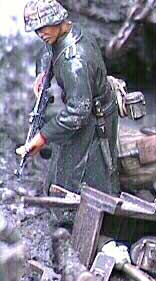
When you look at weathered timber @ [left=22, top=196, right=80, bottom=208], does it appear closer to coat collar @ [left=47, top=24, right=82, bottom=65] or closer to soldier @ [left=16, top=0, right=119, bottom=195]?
soldier @ [left=16, top=0, right=119, bottom=195]

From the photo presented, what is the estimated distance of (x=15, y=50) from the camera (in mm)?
7184

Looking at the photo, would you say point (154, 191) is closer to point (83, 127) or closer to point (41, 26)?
point (83, 127)

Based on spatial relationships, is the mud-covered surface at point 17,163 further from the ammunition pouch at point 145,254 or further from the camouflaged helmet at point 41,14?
the camouflaged helmet at point 41,14

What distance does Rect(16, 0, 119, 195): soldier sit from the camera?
4.80m

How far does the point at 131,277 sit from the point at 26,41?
3075mm

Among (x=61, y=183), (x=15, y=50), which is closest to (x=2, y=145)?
(x=15, y=50)

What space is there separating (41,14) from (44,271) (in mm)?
1540

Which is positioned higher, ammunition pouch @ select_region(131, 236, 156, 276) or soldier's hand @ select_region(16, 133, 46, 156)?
soldier's hand @ select_region(16, 133, 46, 156)

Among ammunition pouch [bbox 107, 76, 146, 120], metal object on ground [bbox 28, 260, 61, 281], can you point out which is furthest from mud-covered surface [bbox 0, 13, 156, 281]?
ammunition pouch [bbox 107, 76, 146, 120]

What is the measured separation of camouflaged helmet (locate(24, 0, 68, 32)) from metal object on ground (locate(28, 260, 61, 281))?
4.68 feet

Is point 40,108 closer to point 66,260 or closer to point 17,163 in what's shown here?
point 66,260

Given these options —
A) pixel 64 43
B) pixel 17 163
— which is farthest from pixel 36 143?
pixel 17 163

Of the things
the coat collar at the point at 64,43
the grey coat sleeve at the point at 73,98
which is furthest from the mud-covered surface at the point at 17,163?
the coat collar at the point at 64,43

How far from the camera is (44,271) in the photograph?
4.79 metres
